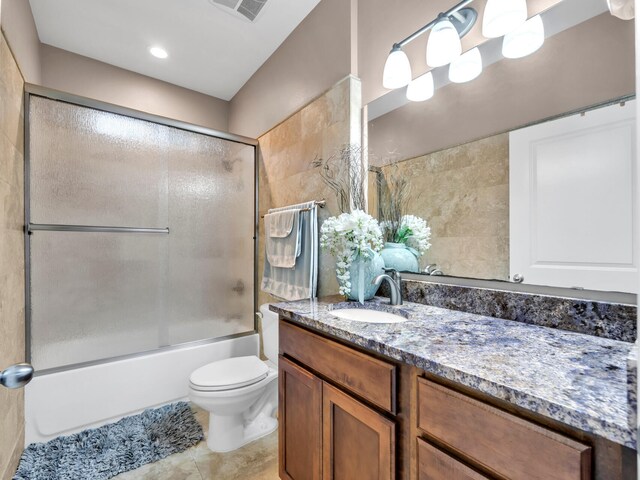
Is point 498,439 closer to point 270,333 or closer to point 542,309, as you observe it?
point 542,309

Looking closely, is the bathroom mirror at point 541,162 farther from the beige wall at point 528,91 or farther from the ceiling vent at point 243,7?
the ceiling vent at point 243,7

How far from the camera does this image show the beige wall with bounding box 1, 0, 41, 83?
139 cm

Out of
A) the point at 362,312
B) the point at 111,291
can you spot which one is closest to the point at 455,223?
the point at 362,312

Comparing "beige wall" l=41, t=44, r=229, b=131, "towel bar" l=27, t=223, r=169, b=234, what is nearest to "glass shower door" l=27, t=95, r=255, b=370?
"towel bar" l=27, t=223, r=169, b=234

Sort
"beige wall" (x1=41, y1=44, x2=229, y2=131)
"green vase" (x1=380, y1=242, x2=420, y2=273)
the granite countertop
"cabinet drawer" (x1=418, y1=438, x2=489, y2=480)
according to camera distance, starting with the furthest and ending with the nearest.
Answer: "beige wall" (x1=41, y1=44, x2=229, y2=131), "green vase" (x1=380, y1=242, x2=420, y2=273), "cabinet drawer" (x1=418, y1=438, x2=489, y2=480), the granite countertop

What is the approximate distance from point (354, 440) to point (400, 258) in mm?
773

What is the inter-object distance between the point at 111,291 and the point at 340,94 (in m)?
1.84

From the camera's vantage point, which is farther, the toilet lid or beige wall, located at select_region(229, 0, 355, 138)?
beige wall, located at select_region(229, 0, 355, 138)

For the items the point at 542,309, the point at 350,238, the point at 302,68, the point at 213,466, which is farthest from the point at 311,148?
the point at 213,466

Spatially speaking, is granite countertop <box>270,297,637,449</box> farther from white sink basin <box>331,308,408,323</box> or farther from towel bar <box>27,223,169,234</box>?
towel bar <box>27,223,169,234</box>

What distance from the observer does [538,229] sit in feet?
3.22

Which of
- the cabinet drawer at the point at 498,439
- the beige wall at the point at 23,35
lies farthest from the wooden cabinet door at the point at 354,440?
the beige wall at the point at 23,35

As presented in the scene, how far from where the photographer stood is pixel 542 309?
94cm

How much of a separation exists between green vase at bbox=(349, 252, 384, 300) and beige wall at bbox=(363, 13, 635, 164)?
53 cm
